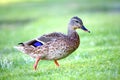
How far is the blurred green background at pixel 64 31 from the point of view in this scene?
12250 mm

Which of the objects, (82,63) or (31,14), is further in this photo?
(31,14)

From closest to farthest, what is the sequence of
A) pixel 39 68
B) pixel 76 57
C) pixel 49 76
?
1. pixel 49 76
2. pixel 39 68
3. pixel 76 57

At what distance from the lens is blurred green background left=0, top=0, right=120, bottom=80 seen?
12.2 metres

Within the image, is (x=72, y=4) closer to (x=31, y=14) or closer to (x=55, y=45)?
(x=31, y=14)

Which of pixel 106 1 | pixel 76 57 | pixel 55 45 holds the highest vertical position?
pixel 55 45

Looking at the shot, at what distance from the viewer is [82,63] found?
1338 cm

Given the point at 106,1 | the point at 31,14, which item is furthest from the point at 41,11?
the point at 106,1

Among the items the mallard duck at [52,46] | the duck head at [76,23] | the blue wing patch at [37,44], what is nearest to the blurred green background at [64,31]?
the mallard duck at [52,46]

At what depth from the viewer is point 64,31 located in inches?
1050

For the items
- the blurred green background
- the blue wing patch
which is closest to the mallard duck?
the blue wing patch

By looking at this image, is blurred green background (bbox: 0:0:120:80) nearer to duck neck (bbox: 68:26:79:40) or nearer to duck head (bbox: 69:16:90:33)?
duck neck (bbox: 68:26:79:40)

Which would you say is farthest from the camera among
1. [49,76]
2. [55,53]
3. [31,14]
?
[31,14]

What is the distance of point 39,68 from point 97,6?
93.1ft

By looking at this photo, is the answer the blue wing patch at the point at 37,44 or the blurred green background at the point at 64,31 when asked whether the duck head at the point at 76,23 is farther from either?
the blue wing patch at the point at 37,44
